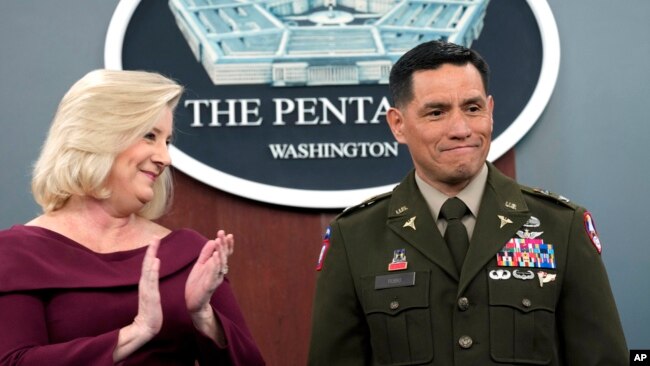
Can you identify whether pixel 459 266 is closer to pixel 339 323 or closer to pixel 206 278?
pixel 339 323

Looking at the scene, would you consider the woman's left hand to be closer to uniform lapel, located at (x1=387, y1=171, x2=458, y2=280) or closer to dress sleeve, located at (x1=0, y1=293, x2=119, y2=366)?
dress sleeve, located at (x1=0, y1=293, x2=119, y2=366)

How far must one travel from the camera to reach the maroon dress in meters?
2.25

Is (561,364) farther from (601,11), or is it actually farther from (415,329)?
(601,11)

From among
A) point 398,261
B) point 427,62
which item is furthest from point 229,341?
point 427,62

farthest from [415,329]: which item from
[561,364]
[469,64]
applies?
[469,64]

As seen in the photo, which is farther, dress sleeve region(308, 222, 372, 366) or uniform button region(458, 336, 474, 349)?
dress sleeve region(308, 222, 372, 366)

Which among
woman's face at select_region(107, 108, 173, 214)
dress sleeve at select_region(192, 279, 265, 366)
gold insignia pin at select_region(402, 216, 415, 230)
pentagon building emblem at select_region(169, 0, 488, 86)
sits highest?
pentagon building emblem at select_region(169, 0, 488, 86)

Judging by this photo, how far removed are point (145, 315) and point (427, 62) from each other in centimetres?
A: 81

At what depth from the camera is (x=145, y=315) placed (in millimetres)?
2230

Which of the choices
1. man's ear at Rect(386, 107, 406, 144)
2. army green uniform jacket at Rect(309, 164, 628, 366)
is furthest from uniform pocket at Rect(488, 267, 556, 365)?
man's ear at Rect(386, 107, 406, 144)

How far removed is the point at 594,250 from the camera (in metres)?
2.22

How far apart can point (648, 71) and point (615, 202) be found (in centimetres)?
41

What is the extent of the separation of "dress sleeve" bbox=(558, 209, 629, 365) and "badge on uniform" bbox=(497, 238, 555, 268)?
0.04m

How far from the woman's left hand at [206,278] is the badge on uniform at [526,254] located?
59 centimetres
